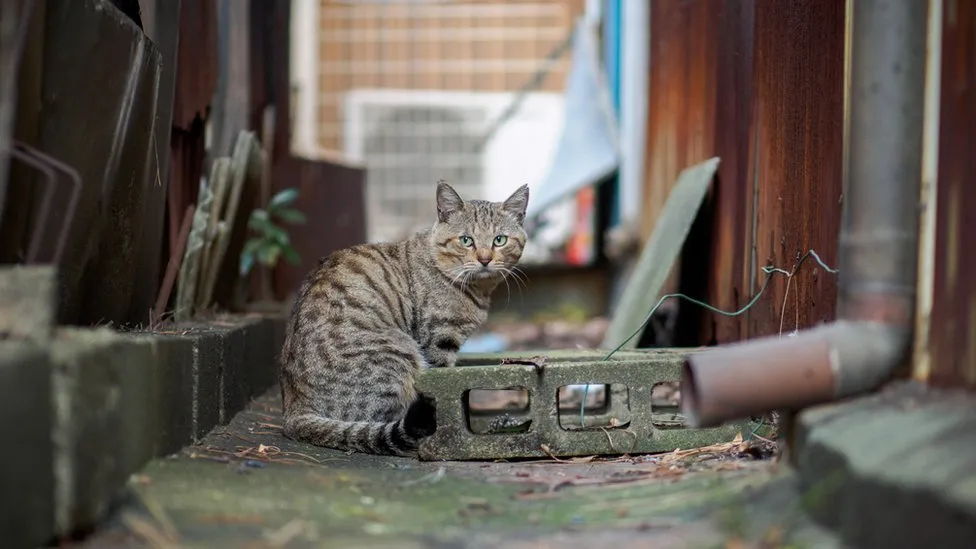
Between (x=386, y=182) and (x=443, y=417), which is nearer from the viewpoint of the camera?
(x=443, y=417)

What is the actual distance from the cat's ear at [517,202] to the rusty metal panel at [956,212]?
2.69 metres

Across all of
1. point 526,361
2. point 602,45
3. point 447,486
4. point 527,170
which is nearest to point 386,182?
point 527,170

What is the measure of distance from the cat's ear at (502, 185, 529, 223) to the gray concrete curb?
7.06 ft

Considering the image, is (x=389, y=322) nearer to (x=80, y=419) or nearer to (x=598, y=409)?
(x=598, y=409)

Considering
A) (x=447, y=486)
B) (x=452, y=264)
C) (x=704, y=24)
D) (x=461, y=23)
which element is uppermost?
(x=461, y=23)

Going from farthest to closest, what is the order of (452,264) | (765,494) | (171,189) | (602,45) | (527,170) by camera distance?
1. (527,170)
2. (602,45)
3. (452,264)
4. (171,189)
5. (765,494)

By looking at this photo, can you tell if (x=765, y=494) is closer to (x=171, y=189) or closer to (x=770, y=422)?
(x=770, y=422)

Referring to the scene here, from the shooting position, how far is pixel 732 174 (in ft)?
15.3

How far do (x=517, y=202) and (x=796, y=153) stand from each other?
5.34 feet

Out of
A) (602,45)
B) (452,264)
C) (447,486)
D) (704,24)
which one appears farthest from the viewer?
(602,45)

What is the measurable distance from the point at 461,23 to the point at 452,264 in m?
8.41

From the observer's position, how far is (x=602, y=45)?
31.9 feet

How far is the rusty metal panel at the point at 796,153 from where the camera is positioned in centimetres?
337

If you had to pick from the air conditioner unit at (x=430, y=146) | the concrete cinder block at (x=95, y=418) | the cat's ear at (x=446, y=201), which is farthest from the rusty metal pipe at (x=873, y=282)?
the air conditioner unit at (x=430, y=146)
